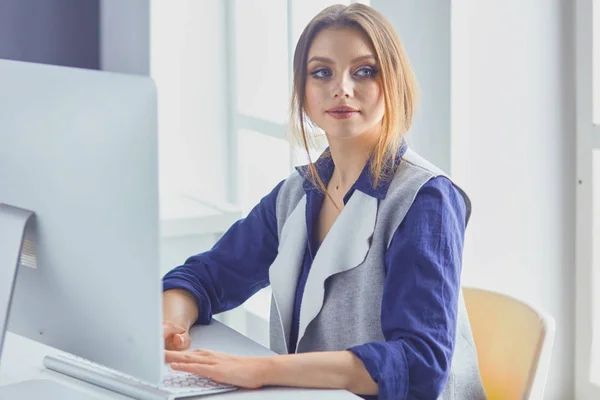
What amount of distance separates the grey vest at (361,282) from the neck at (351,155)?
Result: 0.07 meters

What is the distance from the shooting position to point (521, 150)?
8.43 feet

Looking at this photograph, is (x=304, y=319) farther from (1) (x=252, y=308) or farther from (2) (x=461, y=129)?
(1) (x=252, y=308)

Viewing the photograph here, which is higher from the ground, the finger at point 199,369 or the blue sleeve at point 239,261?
the blue sleeve at point 239,261

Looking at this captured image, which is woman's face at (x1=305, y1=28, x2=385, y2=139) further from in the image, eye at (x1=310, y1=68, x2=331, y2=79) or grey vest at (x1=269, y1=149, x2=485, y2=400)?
grey vest at (x1=269, y1=149, x2=485, y2=400)

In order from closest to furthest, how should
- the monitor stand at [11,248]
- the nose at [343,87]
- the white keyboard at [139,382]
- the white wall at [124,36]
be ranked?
1. the monitor stand at [11,248]
2. the white keyboard at [139,382]
3. the nose at [343,87]
4. the white wall at [124,36]

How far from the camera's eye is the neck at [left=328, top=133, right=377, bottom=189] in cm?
164

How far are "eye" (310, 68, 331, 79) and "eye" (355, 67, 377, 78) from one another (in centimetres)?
6

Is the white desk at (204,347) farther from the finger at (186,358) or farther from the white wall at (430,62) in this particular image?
the white wall at (430,62)

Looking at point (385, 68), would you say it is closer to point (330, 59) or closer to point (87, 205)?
point (330, 59)

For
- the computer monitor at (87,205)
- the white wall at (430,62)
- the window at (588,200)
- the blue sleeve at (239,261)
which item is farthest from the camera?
the window at (588,200)

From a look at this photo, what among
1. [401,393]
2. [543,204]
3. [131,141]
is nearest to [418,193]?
[401,393]

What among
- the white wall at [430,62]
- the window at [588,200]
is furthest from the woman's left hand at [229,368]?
the window at [588,200]

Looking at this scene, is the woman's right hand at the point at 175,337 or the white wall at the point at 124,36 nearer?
the woman's right hand at the point at 175,337

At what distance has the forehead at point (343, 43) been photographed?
5.25 feet
